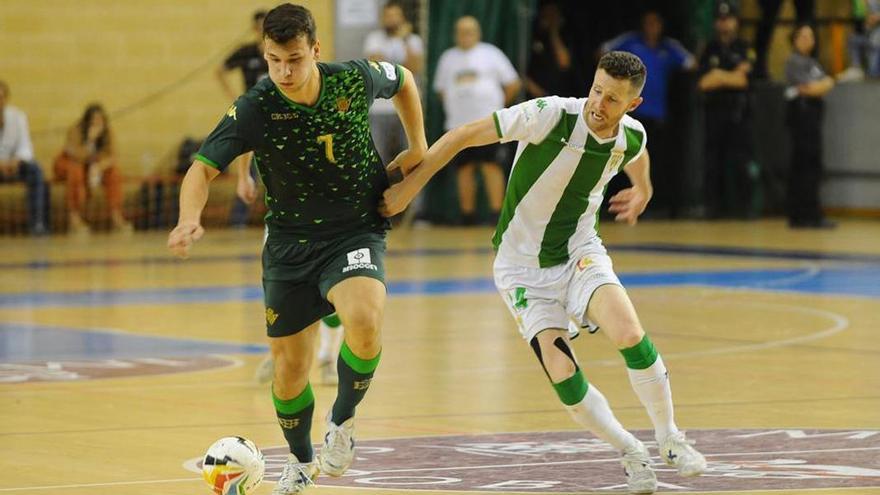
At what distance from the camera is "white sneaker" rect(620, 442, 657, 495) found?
7406 millimetres

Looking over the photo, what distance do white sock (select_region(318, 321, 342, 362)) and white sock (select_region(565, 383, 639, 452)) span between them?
357 centimetres

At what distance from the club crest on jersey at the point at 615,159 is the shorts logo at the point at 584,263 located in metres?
0.43

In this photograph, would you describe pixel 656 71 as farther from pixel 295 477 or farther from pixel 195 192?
pixel 195 192

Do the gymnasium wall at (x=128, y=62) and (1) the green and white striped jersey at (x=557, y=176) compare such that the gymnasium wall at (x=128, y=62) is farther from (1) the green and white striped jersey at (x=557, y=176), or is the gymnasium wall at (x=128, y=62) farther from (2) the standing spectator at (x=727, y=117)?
(1) the green and white striped jersey at (x=557, y=176)

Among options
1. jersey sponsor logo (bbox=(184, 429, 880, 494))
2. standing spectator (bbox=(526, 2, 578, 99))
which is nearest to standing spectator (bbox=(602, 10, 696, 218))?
standing spectator (bbox=(526, 2, 578, 99))

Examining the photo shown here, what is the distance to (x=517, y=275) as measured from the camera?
8227mm

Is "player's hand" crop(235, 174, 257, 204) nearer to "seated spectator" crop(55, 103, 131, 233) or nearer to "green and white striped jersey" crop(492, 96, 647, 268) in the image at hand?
"green and white striped jersey" crop(492, 96, 647, 268)

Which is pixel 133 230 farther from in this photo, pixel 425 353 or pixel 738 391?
pixel 738 391

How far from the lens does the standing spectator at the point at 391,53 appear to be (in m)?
22.2

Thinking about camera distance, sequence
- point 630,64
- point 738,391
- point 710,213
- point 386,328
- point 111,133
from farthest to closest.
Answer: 1. point 710,213
2. point 111,133
3. point 386,328
4. point 738,391
5. point 630,64

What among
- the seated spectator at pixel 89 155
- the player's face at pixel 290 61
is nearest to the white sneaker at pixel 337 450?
the player's face at pixel 290 61

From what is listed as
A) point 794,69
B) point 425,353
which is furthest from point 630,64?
point 794,69

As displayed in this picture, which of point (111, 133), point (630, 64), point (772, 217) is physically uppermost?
point (630, 64)

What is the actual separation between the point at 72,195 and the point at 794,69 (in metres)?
8.56
